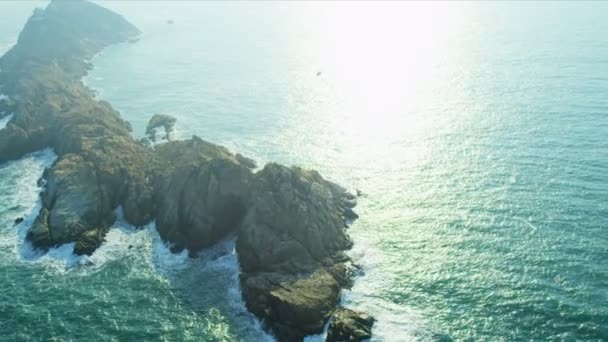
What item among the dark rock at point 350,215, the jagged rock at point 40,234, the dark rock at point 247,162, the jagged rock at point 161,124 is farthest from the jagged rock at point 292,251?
the jagged rock at point 161,124

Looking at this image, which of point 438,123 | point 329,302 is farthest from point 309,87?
point 329,302

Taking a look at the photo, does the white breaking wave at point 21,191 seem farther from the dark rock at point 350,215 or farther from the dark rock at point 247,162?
the dark rock at point 350,215

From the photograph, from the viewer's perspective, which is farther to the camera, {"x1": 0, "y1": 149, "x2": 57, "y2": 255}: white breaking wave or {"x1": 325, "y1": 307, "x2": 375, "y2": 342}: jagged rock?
{"x1": 0, "y1": 149, "x2": 57, "y2": 255}: white breaking wave

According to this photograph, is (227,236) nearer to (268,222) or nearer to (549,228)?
A: (268,222)

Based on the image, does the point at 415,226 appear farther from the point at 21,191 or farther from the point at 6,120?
the point at 6,120

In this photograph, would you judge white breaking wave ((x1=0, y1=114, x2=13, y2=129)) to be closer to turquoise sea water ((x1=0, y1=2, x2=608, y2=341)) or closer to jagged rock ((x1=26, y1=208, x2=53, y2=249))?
turquoise sea water ((x1=0, y1=2, x2=608, y2=341))

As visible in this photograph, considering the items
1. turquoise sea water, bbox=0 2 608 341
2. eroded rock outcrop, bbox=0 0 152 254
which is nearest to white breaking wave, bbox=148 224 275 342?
turquoise sea water, bbox=0 2 608 341
